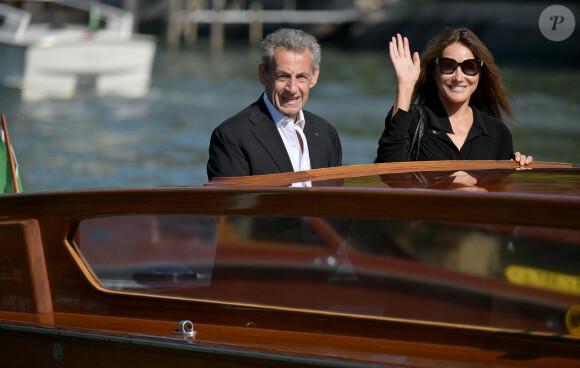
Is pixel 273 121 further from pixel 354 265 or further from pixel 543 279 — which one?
pixel 543 279

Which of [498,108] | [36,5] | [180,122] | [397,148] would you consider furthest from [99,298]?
[36,5]

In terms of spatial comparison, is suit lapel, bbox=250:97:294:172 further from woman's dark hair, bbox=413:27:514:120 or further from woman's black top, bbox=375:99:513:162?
woman's dark hair, bbox=413:27:514:120

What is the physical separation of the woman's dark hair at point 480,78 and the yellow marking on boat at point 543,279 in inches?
64.5

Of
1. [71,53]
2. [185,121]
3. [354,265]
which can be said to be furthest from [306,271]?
[71,53]

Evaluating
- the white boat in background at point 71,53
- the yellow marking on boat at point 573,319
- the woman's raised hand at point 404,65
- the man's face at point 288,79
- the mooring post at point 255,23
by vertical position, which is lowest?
the yellow marking on boat at point 573,319

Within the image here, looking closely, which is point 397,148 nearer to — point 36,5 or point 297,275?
point 297,275

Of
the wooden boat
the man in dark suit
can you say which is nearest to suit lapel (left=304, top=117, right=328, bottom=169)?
the man in dark suit

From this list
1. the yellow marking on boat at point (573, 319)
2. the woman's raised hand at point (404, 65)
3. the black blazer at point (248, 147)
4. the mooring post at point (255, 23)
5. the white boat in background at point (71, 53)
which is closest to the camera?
the yellow marking on boat at point (573, 319)

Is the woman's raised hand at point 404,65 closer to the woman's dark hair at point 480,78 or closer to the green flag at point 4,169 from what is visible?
the woman's dark hair at point 480,78

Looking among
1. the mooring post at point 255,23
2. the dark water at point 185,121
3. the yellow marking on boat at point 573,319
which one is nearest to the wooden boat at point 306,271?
the yellow marking on boat at point 573,319

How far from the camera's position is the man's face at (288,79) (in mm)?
3635

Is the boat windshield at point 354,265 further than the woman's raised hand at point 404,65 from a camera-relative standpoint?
No

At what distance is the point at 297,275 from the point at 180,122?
18047 mm

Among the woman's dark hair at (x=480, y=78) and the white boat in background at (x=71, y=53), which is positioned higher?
the white boat in background at (x=71, y=53)
